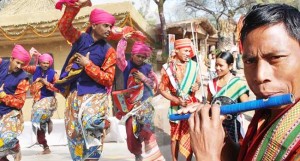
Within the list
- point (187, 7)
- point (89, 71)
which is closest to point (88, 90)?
point (89, 71)

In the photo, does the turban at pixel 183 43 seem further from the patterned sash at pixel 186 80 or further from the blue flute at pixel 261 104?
the blue flute at pixel 261 104

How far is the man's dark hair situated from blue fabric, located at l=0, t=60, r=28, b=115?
4.19 m

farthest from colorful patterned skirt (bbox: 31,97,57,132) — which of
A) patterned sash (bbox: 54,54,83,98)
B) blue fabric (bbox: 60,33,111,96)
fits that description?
blue fabric (bbox: 60,33,111,96)

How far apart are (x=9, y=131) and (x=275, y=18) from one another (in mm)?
4300

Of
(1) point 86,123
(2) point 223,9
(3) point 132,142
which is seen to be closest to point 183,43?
(3) point 132,142

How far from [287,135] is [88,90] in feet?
9.30

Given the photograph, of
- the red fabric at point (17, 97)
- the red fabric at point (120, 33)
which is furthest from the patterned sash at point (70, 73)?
the red fabric at point (17, 97)

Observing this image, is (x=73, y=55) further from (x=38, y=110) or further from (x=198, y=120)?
(x=38, y=110)

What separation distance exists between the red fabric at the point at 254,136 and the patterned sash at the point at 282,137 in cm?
2

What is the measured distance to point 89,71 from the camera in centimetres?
363

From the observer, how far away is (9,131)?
4.93 m

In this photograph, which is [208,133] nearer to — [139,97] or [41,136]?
[139,97]

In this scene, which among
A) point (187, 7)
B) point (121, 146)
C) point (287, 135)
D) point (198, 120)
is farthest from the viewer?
point (187, 7)

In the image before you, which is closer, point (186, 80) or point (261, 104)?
point (261, 104)
